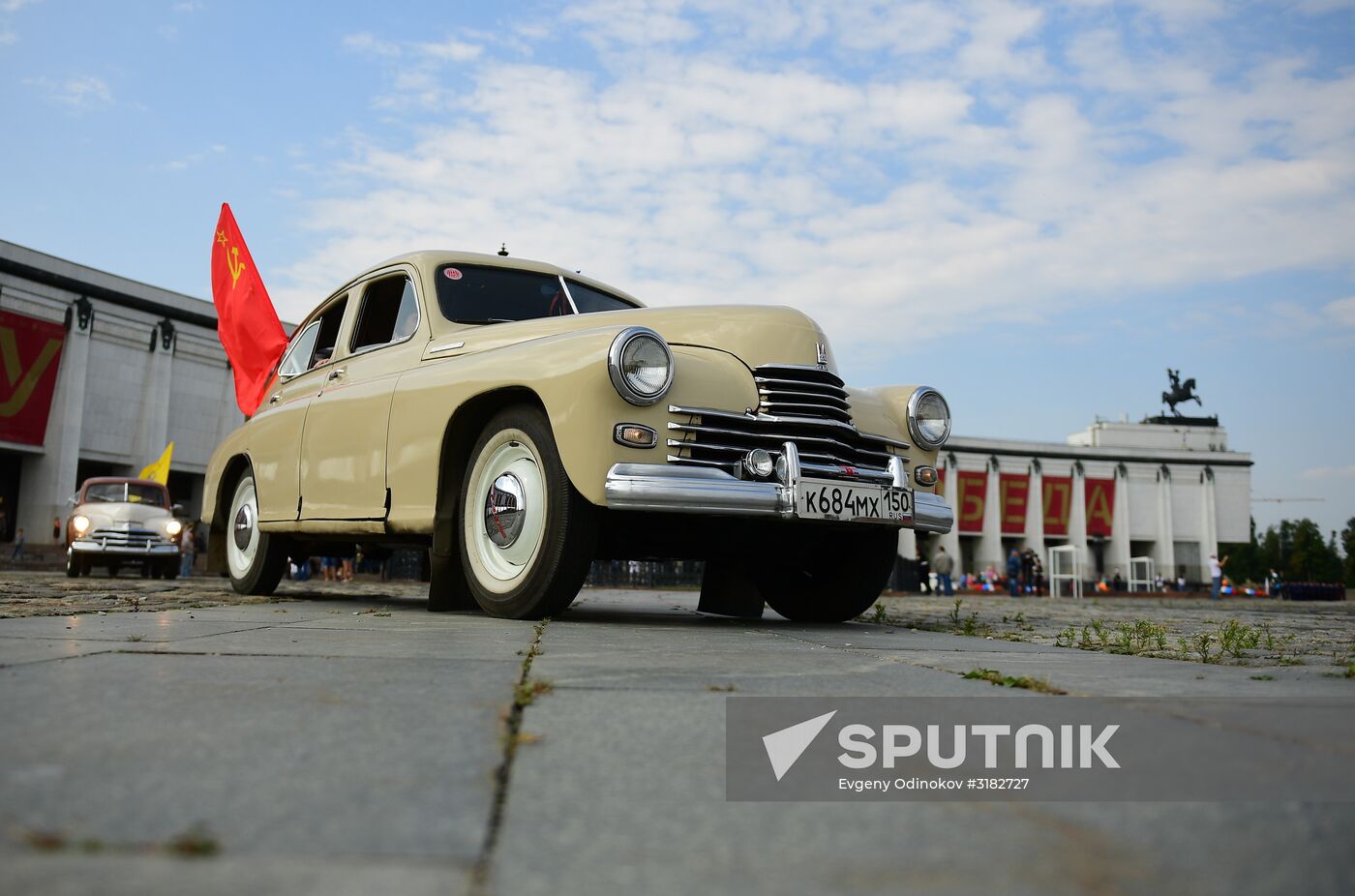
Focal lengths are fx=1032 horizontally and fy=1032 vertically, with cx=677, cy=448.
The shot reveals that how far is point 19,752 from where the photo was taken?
1544 millimetres

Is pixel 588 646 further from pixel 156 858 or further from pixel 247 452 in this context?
pixel 247 452

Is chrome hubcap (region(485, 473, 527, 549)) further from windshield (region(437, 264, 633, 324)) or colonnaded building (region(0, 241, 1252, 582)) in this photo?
colonnaded building (region(0, 241, 1252, 582))

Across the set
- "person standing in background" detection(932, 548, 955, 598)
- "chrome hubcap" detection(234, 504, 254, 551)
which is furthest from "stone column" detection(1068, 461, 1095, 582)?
"chrome hubcap" detection(234, 504, 254, 551)

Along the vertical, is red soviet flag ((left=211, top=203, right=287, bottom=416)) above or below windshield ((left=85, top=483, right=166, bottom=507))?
above

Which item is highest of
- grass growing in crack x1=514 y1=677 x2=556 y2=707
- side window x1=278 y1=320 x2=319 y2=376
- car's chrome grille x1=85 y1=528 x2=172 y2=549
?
side window x1=278 y1=320 x2=319 y2=376

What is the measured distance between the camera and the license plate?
4801 mm

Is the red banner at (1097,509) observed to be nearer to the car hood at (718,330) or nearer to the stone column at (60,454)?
the stone column at (60,454)

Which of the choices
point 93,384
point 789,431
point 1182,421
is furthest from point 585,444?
point 1182,421

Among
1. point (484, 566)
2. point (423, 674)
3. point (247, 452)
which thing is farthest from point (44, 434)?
point (423, 674)

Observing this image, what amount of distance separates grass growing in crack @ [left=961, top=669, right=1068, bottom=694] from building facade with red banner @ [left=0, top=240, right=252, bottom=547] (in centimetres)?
3403

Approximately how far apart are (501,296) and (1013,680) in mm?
4484

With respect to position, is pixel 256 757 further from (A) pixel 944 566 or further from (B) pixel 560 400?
(A) pixel 944 566

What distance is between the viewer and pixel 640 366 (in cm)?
465

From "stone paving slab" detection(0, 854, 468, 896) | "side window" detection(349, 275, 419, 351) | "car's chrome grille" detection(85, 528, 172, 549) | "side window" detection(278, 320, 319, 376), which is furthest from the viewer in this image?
"car's chrome grille" detection(85, 528, 172, 549)
